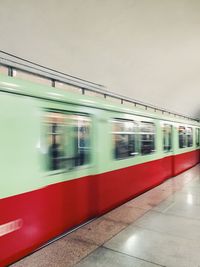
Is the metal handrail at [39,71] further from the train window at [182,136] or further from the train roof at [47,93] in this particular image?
the train window at [182,136]

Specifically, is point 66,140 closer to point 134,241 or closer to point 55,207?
point 55,207

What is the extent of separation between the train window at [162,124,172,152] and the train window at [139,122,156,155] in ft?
3.56

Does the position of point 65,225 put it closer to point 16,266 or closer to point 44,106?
point 16,266

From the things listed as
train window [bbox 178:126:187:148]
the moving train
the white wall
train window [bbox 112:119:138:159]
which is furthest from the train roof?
train window [bbox 178:126:187:148]

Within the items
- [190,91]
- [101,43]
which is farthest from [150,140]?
[190,91]

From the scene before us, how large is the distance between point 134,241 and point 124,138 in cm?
221

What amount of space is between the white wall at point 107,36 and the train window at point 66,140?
2.37m

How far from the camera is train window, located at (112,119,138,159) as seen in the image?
5020mm

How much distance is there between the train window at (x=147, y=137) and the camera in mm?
6180

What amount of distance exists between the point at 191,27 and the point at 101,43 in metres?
2.52

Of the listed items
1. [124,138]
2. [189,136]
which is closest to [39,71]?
[124,138]

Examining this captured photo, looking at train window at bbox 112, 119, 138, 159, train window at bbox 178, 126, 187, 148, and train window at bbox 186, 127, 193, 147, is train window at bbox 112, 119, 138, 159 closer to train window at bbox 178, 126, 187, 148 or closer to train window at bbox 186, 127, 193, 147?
train window at bbox 178, 126, 187, 148

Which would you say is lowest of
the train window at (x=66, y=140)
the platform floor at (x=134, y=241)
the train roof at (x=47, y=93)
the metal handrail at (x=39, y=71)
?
the platform floor at (x=134, y=241)

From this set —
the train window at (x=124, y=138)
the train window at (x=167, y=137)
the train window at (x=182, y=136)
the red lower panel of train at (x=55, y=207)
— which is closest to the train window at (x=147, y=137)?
the train window at (x=124, y=138)
